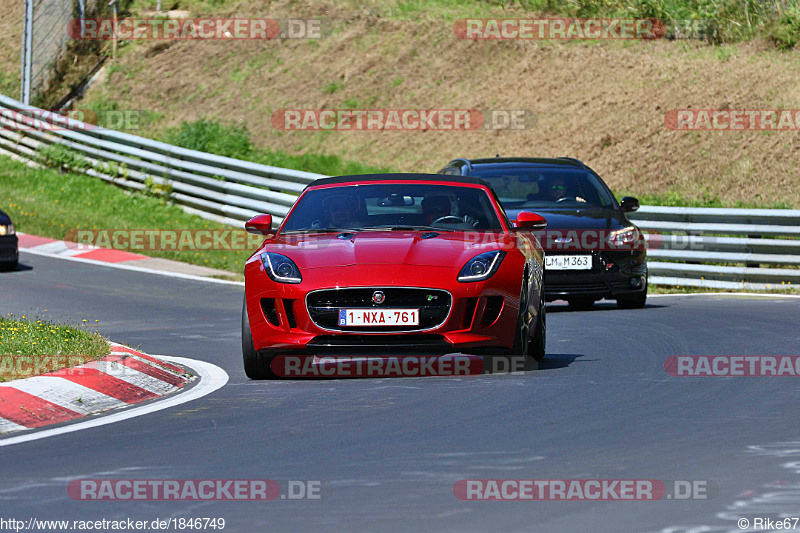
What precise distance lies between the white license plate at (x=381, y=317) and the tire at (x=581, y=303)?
7.12 m

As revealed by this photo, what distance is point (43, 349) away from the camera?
9617 millimetres

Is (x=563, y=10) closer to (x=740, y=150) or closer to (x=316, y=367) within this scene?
(x=740, y=150)

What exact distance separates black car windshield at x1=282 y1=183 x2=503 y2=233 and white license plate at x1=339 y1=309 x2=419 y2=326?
1.14 m

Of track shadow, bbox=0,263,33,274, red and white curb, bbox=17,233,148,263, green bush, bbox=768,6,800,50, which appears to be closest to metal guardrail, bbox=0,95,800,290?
red and white curb, bbox=17,233,148,263

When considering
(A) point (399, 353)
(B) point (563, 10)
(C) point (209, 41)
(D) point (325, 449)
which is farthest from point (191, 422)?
(C) point (209, 41)

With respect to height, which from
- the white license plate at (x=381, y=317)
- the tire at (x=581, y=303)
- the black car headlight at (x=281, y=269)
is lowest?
the tire at (x=581, y=303)

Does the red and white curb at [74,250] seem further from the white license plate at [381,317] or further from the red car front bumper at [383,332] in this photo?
the white license plate at [381,317]

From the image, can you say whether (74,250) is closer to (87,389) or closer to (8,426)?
(87,389)

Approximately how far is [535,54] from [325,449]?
27.2 m

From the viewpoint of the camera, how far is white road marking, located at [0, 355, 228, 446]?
733cm

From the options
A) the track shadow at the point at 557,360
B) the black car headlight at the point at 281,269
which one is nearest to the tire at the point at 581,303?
the track shadow at the point at 557,360

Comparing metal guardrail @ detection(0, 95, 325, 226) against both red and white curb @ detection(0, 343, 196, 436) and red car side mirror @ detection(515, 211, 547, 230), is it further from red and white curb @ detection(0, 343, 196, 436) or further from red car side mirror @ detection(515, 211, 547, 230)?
red and white curb @ detection(0, 343, 196, 436)

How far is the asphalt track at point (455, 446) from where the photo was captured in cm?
538

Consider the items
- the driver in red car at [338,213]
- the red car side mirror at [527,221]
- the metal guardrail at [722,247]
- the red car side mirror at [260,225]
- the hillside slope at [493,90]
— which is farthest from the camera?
the hillside slope at [493,90]
